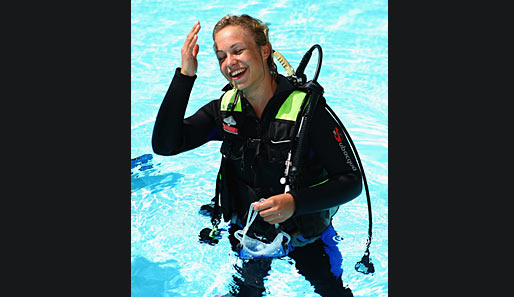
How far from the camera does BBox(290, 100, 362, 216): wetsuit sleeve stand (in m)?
2.50

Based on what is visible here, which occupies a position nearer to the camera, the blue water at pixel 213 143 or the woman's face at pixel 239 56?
the woman's face at pixel 239 56

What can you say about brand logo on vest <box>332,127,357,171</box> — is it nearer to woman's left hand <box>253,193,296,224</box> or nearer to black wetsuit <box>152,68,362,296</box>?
black wetsuit <box>152,68,362,296</box>

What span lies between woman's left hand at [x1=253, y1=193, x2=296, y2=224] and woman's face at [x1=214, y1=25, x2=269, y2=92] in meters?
0.59

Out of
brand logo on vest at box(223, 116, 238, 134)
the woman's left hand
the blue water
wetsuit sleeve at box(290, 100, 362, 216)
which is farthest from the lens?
the blue water

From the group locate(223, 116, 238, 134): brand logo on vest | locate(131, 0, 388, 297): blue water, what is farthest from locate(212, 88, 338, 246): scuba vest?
locate(131, 0, 388, 297): blue water

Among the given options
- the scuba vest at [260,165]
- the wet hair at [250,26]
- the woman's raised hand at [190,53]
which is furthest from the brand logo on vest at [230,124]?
the wet hair at [250,26]

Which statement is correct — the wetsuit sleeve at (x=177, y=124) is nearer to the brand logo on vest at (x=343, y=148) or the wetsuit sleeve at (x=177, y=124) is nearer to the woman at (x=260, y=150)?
the woman at (x=260, y=150)

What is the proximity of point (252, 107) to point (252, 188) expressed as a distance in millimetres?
429

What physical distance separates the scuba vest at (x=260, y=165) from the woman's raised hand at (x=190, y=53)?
11.3 inches

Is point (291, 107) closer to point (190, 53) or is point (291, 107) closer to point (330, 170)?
point (330, 170)

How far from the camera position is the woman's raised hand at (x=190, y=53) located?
262cm

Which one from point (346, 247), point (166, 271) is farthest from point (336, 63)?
point (166, 271)

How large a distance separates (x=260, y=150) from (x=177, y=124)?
1.46 feet

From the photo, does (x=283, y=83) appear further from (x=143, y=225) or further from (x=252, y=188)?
(x=143, y=225)
